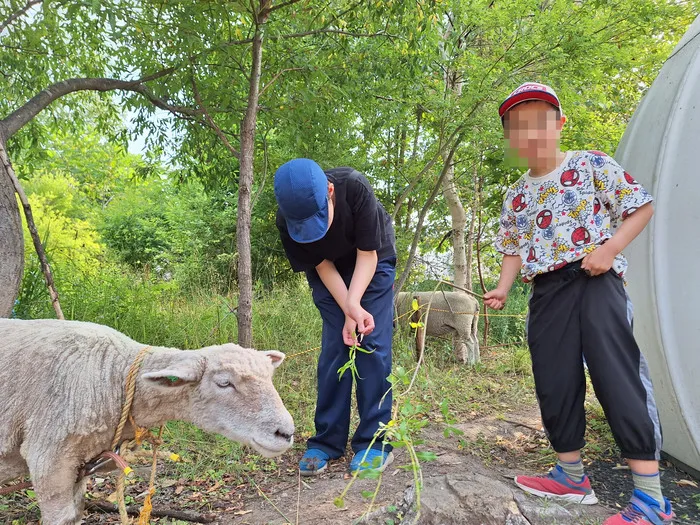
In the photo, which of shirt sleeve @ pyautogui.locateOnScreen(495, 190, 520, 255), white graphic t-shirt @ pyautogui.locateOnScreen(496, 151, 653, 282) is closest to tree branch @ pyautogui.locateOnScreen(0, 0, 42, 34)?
shirt sleeve @ pyautogui.locateOnScreen(495, 190, 520, 255)

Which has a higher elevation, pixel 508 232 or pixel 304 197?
pixel 304 197

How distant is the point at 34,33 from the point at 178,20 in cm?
231

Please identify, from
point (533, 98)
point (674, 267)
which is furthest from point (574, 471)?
point (533, 98)

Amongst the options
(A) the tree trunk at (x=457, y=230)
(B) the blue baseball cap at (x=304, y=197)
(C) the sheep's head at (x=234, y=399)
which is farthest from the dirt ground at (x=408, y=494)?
(A) the tree trunk at (x=457, y=230)

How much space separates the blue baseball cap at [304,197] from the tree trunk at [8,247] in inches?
99.7

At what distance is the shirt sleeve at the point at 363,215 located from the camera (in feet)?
9.31

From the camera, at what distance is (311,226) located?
8.25ft

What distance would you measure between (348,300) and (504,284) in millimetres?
870

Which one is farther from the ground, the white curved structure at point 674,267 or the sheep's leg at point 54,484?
the white curved structure at point 674,267

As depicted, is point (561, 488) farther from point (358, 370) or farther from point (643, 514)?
point (358, 370)

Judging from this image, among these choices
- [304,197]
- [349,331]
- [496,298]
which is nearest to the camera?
[304,197]

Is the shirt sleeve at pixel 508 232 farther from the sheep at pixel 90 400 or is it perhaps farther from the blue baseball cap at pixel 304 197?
the sheep at pixel 90 400

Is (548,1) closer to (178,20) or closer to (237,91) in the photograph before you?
(237,91)

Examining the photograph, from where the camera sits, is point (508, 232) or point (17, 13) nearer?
point (508, 232)
